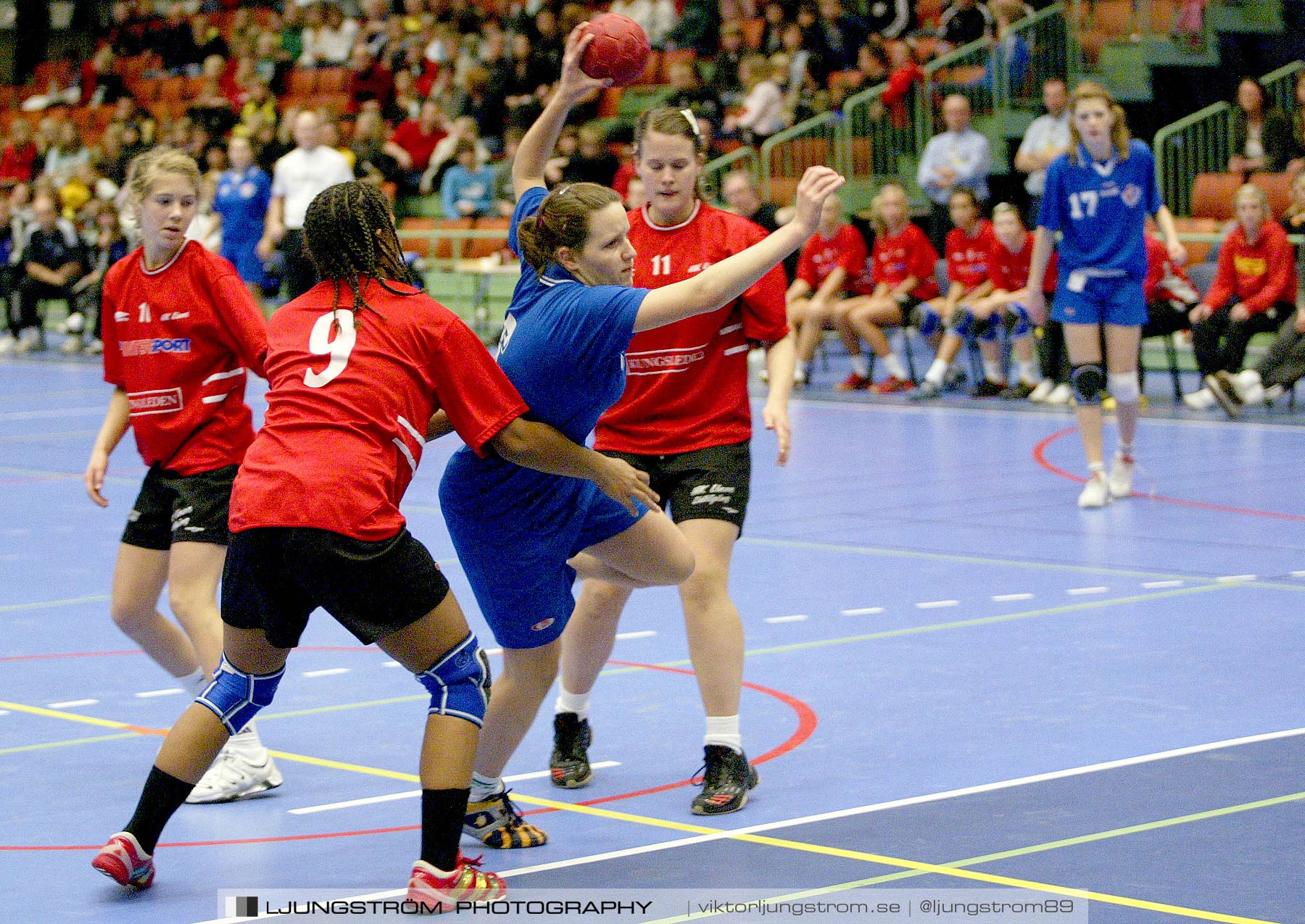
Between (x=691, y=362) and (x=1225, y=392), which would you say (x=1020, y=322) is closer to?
(x=1225, y=392)

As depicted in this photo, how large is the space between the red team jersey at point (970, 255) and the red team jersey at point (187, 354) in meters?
10.2

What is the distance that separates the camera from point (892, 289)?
50.7 feet

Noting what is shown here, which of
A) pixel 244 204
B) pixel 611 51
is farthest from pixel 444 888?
pixel 244 204

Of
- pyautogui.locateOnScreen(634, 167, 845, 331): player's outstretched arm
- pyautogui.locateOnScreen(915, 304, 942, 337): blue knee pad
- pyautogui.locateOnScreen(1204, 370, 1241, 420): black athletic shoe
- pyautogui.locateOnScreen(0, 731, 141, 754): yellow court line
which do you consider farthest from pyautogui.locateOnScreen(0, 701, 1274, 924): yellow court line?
pyautogui.locateOnScreen(915, 304, 942, 337): blue knee pad

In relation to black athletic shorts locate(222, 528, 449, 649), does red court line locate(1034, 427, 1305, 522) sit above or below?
below

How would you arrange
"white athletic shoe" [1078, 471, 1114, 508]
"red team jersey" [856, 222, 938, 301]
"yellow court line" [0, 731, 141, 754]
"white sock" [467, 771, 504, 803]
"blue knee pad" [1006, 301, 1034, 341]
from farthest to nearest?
1. "red team jersey" [856, 222, 938, 301]
2. "blue knee pad" [1006, 301, 1034, 341]
3. "white athletic shoe" [1078, 471, 1114, 508]
4. "yellow court line" [0, 731, 141, 754]
5. "white sock" [467, 771, 504, 803]

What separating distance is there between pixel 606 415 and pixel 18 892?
6.97 ft

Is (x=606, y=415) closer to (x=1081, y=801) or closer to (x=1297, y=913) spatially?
(x=1081, y=801)

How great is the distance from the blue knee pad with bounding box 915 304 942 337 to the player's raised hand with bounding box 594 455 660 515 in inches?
427

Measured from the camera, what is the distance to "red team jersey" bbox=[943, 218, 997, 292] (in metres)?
14.8

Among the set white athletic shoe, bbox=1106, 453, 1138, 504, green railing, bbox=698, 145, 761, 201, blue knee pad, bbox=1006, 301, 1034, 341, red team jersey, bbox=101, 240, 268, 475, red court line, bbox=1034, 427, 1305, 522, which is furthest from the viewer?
green railing, bbox=698, 145, 761, 201

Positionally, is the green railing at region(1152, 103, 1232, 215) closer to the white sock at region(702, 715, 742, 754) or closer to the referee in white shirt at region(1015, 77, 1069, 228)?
the referee in white shirt at region(1015, 77, 1069, 228)

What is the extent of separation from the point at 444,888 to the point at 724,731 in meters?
1.17

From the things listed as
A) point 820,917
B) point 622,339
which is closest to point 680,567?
point 622,339
